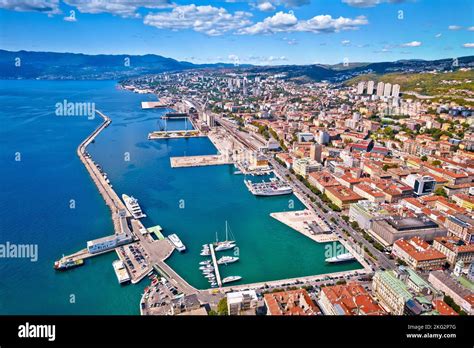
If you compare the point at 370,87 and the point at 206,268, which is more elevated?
the point at 370,87

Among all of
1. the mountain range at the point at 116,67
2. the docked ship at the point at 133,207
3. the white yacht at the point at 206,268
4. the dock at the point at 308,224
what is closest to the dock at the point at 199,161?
the docked ship at the point at 133,207

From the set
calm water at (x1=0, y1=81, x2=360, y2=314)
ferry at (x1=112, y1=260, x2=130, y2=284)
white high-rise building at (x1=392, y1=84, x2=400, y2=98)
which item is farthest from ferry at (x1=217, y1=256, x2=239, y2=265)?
white high-rise building at (x1=392, y1=84, x2=400, y2=98)

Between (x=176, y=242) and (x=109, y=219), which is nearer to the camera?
(x=176, y=242)

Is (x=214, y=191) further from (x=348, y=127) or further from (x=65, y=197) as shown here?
(x=348, y=127)

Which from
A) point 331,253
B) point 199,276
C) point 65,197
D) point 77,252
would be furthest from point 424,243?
point 65,197

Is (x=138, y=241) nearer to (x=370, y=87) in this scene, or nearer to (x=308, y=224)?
(x=308, y=224)

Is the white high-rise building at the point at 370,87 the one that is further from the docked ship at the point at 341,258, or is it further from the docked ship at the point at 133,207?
the docked ship at the point at 133,207

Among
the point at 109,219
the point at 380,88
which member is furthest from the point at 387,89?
the point at 109,219
